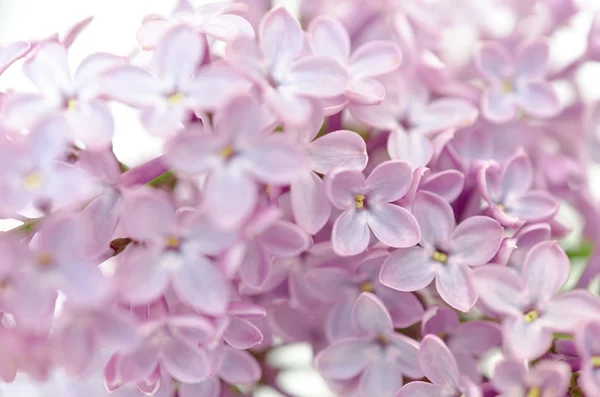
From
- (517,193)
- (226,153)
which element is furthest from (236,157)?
(517,193)

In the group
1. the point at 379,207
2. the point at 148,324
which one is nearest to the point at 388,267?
the point at 379,207

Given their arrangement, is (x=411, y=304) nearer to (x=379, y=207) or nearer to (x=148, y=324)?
(x=379, y=207)

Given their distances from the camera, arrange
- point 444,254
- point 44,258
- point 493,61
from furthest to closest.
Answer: point 493,61 < point 444,254 < point 44,258

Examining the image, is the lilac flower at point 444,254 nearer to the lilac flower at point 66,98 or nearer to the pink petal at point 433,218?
the pink petal at point 433,218

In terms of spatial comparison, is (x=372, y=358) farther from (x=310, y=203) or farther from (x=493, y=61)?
(x=493, y=61)

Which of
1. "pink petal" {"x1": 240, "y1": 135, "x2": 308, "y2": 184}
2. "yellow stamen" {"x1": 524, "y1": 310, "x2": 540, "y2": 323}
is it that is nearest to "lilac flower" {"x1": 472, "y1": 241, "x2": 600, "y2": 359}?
"yellow stamen" {"x1": 524, "y1": 310, "x2": 540, "y2": 323}

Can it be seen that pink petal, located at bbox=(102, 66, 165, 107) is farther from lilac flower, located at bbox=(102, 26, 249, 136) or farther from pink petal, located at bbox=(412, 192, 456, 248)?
pink petal, located at bbox=(412, 192, 456, 248)
